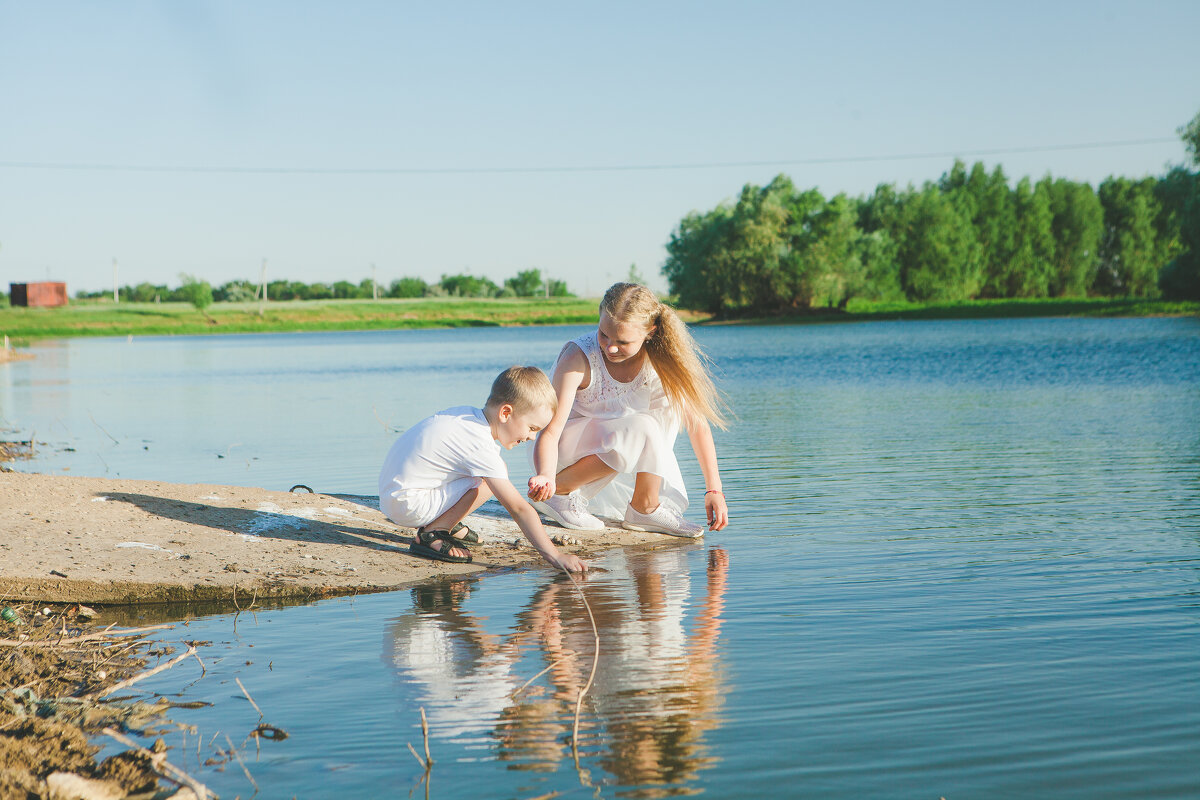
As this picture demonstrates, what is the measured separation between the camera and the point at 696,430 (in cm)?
612

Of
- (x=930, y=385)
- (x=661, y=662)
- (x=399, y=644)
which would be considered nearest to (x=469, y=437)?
(x=399, y=644)

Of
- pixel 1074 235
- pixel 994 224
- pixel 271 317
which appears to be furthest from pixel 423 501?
pixel 271 317

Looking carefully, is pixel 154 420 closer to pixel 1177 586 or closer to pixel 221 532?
pixel 221 532

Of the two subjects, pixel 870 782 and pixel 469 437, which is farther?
pixel 469 437

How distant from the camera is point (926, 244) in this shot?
78.0 meters

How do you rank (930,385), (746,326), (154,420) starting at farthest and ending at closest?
(746,326) → (930,385) → (154,420)

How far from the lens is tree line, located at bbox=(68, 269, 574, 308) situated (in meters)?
124

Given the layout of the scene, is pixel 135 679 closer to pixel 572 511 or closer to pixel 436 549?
pixel 436 549

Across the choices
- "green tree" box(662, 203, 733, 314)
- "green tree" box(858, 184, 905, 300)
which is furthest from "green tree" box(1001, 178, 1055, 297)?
"green tree" box(662, 203, 733, 314)

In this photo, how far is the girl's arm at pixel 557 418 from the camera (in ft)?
17.5

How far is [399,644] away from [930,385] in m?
18.0

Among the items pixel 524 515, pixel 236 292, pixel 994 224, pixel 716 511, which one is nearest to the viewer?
pixel 524 515

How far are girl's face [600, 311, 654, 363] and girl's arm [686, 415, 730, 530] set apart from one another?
594 mm

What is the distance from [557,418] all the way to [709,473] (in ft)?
3.19
